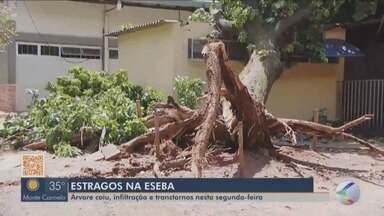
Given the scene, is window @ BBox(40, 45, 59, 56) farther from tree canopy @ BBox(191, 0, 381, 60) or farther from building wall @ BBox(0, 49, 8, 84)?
tree canopy @ BBox(191, 0, 381, 60)

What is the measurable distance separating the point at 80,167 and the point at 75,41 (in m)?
12.6

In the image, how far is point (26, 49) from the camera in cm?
1958

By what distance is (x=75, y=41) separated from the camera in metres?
20.2

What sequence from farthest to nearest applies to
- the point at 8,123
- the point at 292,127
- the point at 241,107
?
the point at 8,123 < the point at 292,127 < the point at 241,107

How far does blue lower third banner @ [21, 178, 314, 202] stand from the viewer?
18.5 feet

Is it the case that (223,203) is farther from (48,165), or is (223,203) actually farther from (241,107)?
(48,165)

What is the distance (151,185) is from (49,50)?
15499 mm

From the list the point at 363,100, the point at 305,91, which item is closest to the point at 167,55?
the point at 305,91

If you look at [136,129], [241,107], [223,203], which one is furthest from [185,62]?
[223,203]

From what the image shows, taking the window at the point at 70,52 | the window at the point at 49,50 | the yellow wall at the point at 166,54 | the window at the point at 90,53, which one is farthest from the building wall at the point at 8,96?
the yellow wall at the point at 166,54

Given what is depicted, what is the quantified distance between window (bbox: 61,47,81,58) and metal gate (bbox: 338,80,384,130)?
1008 centimetres

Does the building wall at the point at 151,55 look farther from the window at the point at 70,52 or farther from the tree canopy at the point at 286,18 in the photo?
the window at the point at 70,52

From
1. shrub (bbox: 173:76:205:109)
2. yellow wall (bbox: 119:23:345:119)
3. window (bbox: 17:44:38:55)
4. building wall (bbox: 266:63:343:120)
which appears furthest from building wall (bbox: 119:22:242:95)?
window (bbox: 17:44:38:55)

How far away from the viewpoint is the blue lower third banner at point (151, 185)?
18.5 feet
